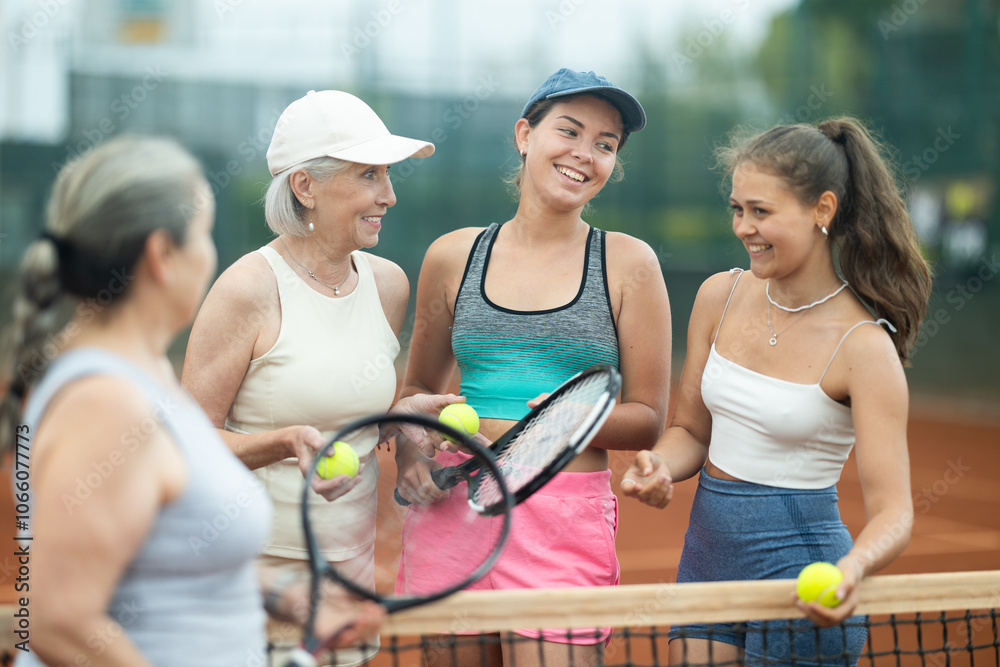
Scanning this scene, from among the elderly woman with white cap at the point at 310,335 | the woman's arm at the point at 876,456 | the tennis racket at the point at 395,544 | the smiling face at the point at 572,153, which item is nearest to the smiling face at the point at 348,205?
the elderly woman with white cap at the point at 310,335

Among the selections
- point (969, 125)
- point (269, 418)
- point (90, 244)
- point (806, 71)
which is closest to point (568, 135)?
point (269, 418)

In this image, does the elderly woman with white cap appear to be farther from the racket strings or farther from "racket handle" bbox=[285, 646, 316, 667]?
"racket handle" bbox=[285, 646, 316, 667]

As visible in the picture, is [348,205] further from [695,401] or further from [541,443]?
[695,401]

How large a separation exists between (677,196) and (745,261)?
2180 millimetres

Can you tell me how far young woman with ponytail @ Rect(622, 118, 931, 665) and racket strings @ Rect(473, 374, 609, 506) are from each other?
18 centimetres

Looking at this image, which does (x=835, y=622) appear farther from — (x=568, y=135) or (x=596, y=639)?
(x=568, y=135)

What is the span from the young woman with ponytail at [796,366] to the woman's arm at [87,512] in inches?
42.3

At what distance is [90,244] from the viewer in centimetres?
121

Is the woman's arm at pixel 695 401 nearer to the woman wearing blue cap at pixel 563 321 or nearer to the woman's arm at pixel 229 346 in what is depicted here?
the woman wearing blue cap at pixel 563 321

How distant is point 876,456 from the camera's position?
6.12 ft

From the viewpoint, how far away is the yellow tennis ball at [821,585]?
5.67 feet

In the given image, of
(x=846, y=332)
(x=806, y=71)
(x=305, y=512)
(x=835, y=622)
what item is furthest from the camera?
(x=806, y=71)

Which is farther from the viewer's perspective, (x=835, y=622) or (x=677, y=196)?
(x=677, y=196)

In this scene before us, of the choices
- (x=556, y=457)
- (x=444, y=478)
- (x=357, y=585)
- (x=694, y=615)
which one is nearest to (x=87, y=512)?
(x=357, y=585)
